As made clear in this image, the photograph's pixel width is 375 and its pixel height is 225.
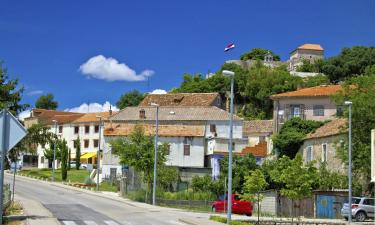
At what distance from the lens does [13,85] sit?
2775 centimetres

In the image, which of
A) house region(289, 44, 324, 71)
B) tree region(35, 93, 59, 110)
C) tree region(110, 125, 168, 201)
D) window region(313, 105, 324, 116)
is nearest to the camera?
tree region(110, 125, 168, 201)

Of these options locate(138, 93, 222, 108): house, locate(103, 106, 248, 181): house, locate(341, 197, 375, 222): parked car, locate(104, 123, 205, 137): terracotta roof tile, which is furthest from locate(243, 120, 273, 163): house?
locate(341, 197, 375, 222): parked car

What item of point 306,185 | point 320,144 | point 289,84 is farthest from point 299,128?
point 289,84

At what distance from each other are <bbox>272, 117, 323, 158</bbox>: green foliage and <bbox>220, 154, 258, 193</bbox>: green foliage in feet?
22.0

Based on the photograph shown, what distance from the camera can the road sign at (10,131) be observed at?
14297mm

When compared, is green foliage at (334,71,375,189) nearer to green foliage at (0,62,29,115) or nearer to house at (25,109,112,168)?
green foliage at (0,62,29,115)

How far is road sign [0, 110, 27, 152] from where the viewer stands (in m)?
14.3

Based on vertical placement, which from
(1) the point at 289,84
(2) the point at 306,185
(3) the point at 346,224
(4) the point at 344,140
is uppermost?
(1) the point at 289,84

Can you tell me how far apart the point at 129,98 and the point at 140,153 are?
80.2 m

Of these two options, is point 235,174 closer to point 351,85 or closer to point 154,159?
point 154,159

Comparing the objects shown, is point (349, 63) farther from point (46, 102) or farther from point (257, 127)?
point (46, 102)

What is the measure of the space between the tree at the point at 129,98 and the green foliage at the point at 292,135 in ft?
222

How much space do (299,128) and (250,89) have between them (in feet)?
150

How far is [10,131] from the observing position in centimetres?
1446
